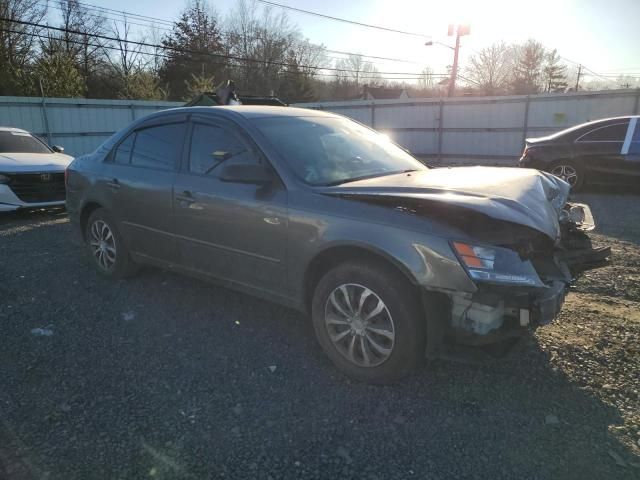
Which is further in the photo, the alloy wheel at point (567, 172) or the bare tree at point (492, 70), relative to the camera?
the bare tree at point (492, 70)

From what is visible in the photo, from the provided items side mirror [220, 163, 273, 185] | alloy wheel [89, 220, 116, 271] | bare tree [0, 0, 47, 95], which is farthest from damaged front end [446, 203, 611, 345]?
bare tree [0, 0, 47, 95]

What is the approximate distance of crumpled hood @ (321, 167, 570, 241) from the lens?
9.04ft

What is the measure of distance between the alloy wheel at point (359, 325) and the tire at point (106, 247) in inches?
103

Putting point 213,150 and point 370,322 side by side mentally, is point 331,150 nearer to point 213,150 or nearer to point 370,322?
point 213,150

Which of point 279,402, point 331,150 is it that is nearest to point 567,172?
point 331,150

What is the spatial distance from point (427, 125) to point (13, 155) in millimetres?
14254

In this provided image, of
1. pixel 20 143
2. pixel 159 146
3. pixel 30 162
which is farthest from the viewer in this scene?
pixel 20 143

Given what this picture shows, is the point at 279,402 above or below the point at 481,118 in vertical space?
below

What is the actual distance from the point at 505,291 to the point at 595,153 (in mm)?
8476

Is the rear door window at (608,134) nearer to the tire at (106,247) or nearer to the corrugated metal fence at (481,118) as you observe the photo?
the corrugated metal fence at (481,118)

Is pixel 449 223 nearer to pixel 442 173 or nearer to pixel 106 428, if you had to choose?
pixel 442 173

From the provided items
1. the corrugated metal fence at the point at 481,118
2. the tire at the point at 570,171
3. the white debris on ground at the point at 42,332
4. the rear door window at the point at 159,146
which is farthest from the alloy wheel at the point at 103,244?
the corrugated metal fence at the point at 481,118

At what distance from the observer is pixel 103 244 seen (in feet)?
16.5

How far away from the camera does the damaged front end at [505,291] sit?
259 centimetres
